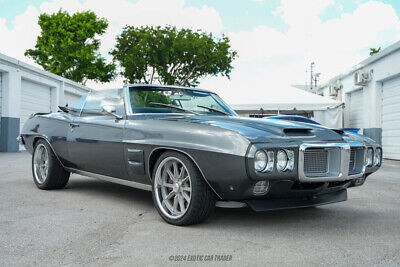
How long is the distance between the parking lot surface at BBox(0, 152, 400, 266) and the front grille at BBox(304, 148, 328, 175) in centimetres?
52

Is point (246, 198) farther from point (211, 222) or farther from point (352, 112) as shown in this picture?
point (352, 112)

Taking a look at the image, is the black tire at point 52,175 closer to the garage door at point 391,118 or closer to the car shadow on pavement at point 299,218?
the car shadow on pavement at point 299,218

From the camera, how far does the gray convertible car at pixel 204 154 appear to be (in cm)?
324

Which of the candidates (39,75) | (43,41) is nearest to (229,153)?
(39,75)

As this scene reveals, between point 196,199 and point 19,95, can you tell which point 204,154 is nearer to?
point 196,199

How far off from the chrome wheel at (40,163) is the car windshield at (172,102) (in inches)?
72.4

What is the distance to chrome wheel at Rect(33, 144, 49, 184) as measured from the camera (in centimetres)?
568

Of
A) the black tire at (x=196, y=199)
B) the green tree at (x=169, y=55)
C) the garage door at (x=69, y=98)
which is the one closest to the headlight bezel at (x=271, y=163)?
the black tire at (x=196, y=199)

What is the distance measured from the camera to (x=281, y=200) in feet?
11.4

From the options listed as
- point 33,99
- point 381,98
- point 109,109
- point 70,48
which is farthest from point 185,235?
point 70,48

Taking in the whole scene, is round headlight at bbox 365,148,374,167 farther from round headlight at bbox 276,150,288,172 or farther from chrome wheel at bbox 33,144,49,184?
chrome wheel at bbox 33,144,49,184

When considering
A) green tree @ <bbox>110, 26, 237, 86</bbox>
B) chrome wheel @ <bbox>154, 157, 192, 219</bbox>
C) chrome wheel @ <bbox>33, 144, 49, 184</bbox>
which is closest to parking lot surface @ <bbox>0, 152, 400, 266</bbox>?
chrome wheel @ <bbox>154, 157, 192, 219</bbox>

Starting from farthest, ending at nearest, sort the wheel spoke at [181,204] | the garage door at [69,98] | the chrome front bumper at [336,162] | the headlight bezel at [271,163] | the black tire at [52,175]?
the garage door at [69,98]
the black tire at [52,175]
the wheel spoke at [181,204]
the chrome front bumper at [336,162]
the headlight bezel at [271,163]

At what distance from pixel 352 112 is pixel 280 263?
739 inches
